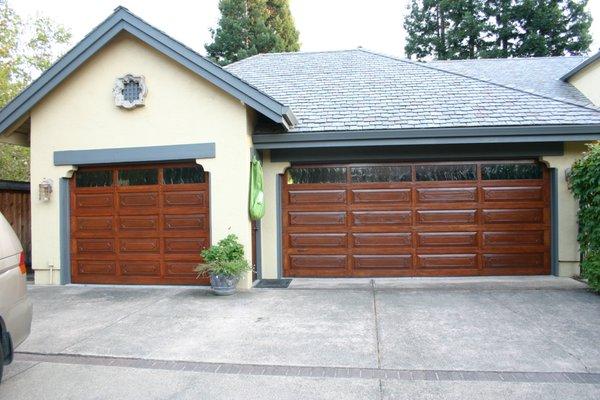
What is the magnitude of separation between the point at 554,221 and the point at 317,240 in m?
4.52

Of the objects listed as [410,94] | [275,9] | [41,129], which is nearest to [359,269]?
[410,94]

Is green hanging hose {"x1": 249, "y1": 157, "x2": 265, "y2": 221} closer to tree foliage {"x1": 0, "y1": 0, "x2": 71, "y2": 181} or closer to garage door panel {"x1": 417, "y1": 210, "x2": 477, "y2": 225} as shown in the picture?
garage door panel {"x1": 417, "y1": 210, "x2": 477, "y2": 225}

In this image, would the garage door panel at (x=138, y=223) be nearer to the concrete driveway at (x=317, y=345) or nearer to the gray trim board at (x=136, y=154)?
the gray trim board at (x=136, y=154)

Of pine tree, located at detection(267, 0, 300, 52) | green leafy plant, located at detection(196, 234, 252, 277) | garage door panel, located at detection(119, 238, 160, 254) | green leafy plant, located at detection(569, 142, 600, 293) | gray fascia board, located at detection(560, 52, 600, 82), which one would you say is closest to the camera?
green leafy plant, located at detection(569, 142, 600, 293)

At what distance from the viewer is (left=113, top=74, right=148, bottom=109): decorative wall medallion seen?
7676 mm

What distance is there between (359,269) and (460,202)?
2.34 meters

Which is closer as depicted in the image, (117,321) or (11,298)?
(11,298)

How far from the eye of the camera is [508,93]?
28.4ft

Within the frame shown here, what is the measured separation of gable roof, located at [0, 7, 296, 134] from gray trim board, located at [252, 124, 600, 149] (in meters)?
0.45

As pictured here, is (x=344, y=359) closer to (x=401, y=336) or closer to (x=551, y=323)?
(x=401, y=336)

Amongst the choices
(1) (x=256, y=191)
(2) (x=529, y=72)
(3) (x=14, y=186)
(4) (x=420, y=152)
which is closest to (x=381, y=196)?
(4) (x=420, y=152)

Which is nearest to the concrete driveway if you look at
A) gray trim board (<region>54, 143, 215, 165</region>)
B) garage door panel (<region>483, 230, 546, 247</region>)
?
garage door panel (<region>483, 230, 546, 247</region>)

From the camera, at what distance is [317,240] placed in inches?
328

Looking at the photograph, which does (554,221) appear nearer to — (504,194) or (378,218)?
(504,194)
